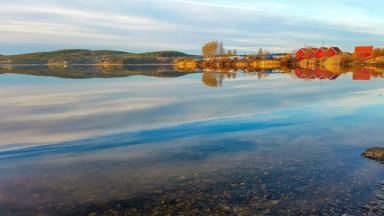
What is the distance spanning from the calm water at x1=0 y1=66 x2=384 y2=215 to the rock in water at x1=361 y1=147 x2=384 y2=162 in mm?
285

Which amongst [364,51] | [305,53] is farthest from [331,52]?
[364,51]

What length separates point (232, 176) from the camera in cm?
854

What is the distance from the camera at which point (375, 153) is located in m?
10.0

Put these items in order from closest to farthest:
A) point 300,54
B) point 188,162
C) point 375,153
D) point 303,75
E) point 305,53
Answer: point 188,162 → point 375,153 → point 303,75 → point 305,53 → point 300,54

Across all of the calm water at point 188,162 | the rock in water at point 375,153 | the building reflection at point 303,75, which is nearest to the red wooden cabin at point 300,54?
the building reflection at point 303,75

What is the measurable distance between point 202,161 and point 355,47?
14602 centimetres

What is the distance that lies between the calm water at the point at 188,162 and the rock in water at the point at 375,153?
0.93ft

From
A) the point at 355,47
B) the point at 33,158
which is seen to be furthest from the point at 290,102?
the point at 355,47

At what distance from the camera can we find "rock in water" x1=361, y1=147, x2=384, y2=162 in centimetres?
980

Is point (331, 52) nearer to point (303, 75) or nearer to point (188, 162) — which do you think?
point (303, 75)

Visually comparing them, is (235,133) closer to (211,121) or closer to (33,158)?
(211,121)

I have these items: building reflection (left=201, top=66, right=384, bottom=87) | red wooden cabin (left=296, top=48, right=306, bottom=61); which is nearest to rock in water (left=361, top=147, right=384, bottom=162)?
building reflection (left=201, top=66, right=384, bottom=87)

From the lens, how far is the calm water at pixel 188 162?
23.0 ft

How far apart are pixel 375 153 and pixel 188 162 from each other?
5.12 metres
